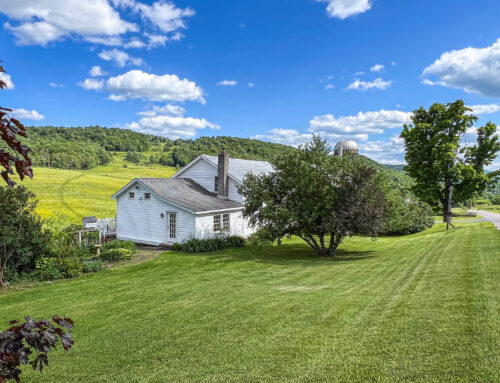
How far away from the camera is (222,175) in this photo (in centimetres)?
2606

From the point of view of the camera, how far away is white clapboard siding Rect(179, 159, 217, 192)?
1091 inches

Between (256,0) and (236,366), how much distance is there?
18520 millimetres

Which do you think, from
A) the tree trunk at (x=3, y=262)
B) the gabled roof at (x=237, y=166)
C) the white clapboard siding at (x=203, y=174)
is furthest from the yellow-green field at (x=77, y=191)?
the tree trunk at (x=3, y=262)

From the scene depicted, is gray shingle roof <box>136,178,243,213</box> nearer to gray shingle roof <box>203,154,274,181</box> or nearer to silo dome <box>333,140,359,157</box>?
gray shingle roof <box>203,154,274,181</box>

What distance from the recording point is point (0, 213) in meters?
11.9

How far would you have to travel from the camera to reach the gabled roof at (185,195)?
21344 millimetres

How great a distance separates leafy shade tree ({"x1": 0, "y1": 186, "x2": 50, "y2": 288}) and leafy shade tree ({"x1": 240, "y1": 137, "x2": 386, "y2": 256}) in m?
10.4

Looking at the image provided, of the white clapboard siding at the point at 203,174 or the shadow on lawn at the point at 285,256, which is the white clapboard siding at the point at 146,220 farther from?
the white clapboard siding at the point at 203,174

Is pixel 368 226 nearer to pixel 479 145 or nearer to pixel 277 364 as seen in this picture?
pixel 277 364

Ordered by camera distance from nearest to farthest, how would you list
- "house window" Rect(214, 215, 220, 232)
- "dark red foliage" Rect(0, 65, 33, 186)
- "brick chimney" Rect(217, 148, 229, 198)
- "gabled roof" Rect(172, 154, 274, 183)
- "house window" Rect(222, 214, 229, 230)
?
"dark red foliage" Rect(0, 65, 33, 186), "house window" Rect(214, 215, 220, 232), "house window" Rect(222, 214, 229, 230), "brick chimney" Rect(217, 148, 229, 198), "gabled roof" Rect(172, 154, 274, 183)

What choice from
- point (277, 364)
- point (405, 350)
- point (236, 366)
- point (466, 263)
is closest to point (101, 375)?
Answer: point (236, 366)

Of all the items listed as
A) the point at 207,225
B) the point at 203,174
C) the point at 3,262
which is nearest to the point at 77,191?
the point at 203,174

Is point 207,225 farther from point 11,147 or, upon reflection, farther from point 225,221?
point 11,147

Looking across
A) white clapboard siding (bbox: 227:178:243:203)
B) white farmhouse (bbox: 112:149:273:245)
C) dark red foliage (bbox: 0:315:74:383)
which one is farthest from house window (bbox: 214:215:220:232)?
dark red foliage (bbox: 0:315:74:383)
